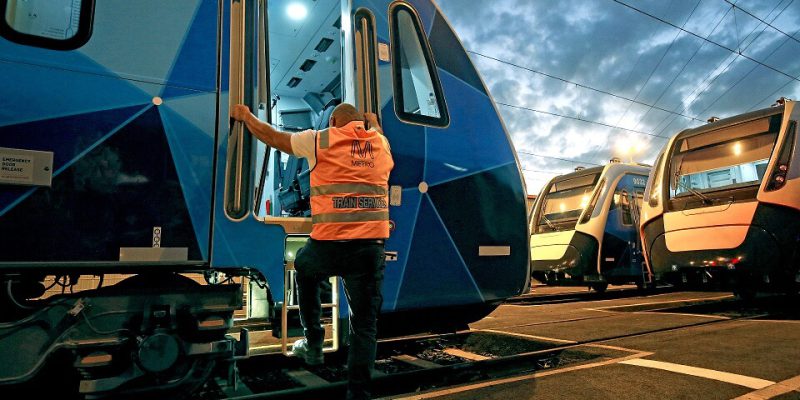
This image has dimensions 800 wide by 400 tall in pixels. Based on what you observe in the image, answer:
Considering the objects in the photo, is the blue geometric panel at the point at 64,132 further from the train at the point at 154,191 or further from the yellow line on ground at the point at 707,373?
the yellow line on ground at the point at 707,373

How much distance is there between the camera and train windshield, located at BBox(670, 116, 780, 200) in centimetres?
623

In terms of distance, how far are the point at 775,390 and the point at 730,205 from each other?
4.00 m

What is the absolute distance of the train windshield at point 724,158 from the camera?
623 centimetres

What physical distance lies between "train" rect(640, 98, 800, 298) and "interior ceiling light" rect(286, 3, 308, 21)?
585 cm

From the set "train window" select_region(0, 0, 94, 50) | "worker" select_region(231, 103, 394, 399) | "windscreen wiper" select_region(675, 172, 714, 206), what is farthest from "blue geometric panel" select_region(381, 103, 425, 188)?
"windscreen wiper" select_region(675, 172, 714, 206)

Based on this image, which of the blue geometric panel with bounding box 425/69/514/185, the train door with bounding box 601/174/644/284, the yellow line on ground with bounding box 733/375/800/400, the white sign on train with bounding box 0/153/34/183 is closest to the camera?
the white sign on train with bounding box 0/153/34/183

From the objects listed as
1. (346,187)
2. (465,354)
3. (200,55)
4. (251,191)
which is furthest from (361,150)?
(465,354)

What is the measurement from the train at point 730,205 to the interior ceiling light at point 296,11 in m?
5.85

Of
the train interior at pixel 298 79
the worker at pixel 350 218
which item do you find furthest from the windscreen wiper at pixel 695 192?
the worker at pixel 350 218

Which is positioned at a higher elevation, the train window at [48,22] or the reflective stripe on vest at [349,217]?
the train window at [48,22]

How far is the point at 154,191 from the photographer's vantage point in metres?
2.20

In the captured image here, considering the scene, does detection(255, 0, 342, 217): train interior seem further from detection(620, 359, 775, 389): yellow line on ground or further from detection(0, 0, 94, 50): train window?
detection(620, 359, 775, 389): yellow line on ground

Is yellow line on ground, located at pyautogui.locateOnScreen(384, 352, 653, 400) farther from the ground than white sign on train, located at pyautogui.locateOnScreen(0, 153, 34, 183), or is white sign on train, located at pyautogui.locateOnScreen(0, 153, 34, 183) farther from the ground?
white sign on train, located at pyautogui.locateOnScreen(0, 153, 34, 183)

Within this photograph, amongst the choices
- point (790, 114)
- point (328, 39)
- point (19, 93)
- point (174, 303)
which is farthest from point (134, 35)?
point (790, 114)
